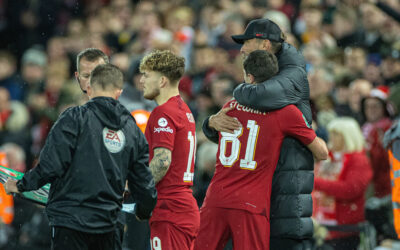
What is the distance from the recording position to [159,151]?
562 cm

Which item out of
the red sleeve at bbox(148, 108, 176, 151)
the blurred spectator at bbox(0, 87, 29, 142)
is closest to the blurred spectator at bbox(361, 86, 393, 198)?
the red sleeve at bbox(148, 108, 176, 151)

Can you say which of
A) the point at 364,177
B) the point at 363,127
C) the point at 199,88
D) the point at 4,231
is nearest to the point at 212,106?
the point at 199,88

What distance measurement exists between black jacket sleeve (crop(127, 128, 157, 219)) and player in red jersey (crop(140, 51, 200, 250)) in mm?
319

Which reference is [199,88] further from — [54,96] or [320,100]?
[54,96]

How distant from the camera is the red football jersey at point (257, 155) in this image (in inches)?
213

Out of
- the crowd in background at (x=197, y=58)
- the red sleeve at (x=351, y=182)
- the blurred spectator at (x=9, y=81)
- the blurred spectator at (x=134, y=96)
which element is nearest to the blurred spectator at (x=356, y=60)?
the crowd in background at (x=197, y=58)

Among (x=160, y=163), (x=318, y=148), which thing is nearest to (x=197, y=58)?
(x=160, y=163)

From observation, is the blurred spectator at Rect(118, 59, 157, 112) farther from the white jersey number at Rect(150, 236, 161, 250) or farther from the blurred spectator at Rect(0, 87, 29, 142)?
the blurred spectator at Rect(0, 87, 29, 142)

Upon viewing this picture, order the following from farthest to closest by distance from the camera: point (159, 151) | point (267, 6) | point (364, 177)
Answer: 1. point (267, 6)
2. point (364, 177)
3. point (159, 151)

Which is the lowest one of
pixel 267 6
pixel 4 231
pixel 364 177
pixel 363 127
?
pixel 4 231

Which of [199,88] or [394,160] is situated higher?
[199,88]

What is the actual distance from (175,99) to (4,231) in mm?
4921

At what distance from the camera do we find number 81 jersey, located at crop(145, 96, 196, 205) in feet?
18.6

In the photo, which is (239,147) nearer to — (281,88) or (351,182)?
(281,88)
